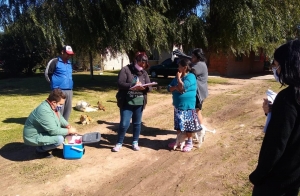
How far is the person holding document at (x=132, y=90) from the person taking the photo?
491 centimetres

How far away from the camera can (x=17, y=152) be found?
512 cm

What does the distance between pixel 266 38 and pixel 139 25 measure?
6.04 meters

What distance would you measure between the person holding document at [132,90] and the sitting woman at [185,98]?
56cm

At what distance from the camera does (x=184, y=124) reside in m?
4.89

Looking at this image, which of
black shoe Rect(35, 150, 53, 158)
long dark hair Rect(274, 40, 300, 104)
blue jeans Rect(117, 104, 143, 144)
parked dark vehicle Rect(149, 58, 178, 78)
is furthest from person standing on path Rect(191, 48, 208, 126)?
parked dark vehicle Rect(149, 58, 178, 78)

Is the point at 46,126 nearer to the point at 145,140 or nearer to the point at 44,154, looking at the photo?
the point at 44,154

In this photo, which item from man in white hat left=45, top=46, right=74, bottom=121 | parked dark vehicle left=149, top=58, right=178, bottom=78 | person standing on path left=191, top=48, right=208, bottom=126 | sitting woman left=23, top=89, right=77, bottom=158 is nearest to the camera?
sitting woman left=23, top=89, right=77, bottom=158

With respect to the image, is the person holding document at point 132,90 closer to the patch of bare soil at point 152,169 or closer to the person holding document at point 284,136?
the patch of bare soil at point 152,169

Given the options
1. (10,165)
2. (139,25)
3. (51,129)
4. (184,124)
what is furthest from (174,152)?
(139,25)

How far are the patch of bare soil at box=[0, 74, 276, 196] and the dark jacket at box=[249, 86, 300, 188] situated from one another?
72.4 inches

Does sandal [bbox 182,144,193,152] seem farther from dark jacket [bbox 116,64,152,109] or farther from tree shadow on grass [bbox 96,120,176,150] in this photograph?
dark jacket [bbox 116,64,152,109]

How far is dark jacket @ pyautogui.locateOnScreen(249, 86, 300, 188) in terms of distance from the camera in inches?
67.6

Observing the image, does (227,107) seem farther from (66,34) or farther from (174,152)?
(66,34)

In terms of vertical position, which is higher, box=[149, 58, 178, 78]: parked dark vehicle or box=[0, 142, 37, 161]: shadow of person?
box=[149, 58, 178, 78]: parked dark vehicle
